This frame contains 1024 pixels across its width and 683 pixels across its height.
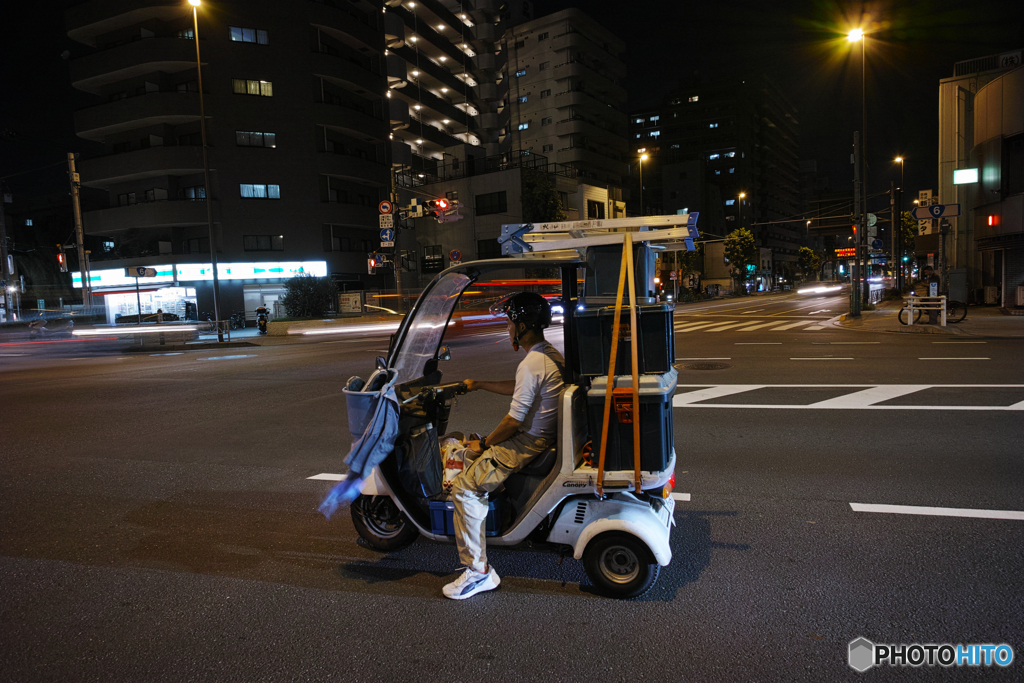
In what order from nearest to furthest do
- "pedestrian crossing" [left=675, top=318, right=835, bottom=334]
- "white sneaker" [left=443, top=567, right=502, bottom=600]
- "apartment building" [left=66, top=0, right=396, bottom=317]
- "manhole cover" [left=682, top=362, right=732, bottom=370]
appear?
"white sneaker" [left=443, top=567, right=502, bottom=600] → "manhole cover" [left=682, top=362, right=732, bottom=370] → "pedestrian crossing" [left=675, top=318, right=835, bottom=334] → "apartment building" [left=66, top=0, right=396, bottom=317]

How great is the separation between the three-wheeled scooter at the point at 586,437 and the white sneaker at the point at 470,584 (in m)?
0.21

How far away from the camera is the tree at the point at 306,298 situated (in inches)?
1232

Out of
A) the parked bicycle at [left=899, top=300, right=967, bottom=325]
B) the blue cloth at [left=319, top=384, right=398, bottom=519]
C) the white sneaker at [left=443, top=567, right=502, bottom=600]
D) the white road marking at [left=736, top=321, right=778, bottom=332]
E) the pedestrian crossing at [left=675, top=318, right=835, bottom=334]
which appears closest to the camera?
the white sneaker at [left=443, top=567, right=502, bottom=600]

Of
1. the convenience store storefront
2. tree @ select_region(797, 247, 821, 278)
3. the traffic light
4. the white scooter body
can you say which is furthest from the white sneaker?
tree @ select_region(797, 247, 821, 278)

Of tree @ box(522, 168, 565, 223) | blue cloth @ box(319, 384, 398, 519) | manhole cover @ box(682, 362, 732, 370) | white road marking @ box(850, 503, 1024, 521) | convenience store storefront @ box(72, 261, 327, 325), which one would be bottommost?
white road marking @ box(850, 503, 1024, 521)

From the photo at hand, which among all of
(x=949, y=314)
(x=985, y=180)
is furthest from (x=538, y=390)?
(x=985, y=180)

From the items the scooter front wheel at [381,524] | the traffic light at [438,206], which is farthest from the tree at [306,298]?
the scooter front wheel at [381,524]

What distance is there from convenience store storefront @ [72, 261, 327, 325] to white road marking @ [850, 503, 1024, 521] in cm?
3837

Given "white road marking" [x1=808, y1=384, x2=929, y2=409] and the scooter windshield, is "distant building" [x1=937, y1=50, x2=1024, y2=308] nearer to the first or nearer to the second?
"white road marking" [x1=808, y1=384, x2=929, y2=409]

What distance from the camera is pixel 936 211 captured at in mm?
19328

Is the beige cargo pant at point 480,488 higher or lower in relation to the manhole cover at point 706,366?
higher

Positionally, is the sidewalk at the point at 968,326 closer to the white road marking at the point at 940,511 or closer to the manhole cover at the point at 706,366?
the manhole cover at the point at 706,366

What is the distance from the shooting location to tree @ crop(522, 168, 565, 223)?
43656mm

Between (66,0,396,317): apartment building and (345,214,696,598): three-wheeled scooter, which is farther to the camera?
(66,0,396,317): apartment building
